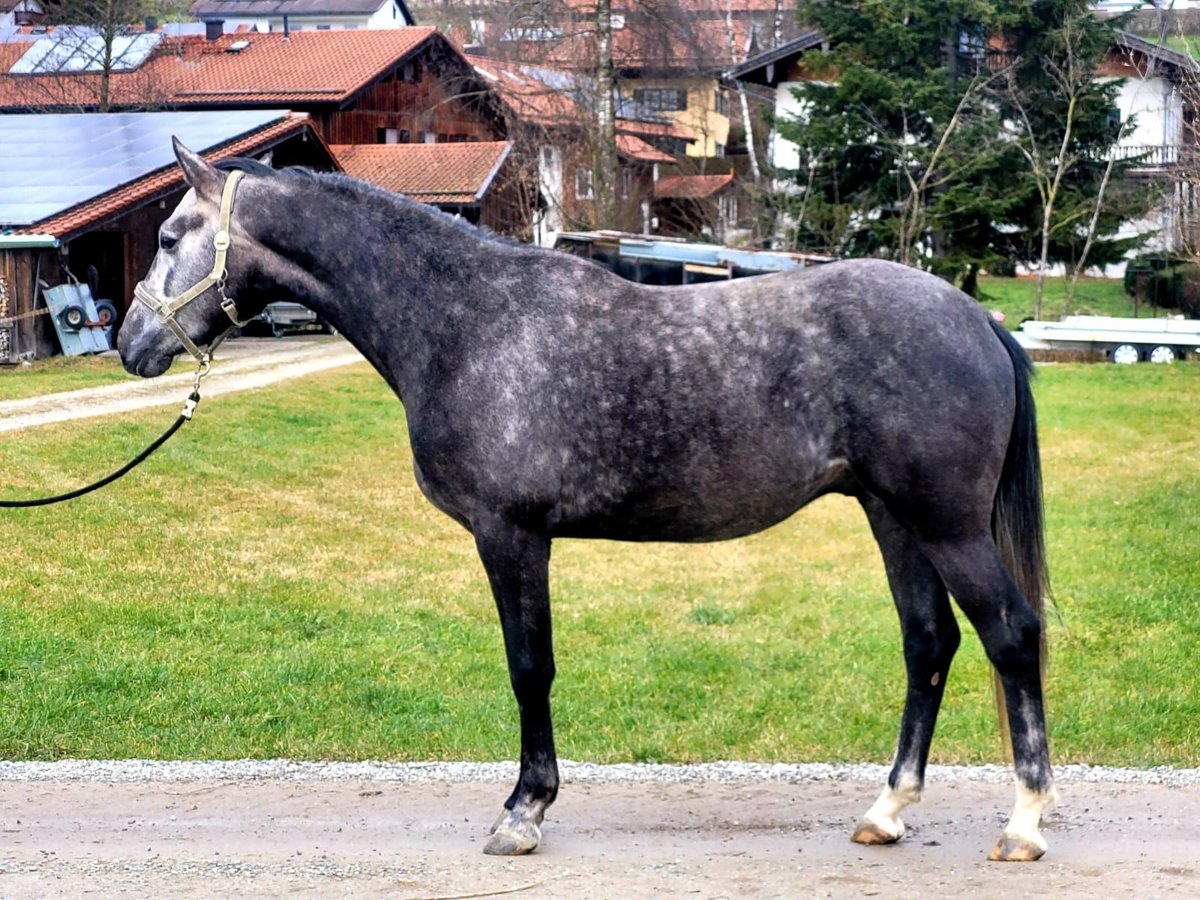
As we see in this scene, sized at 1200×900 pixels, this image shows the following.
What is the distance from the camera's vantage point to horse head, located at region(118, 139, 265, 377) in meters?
5.39

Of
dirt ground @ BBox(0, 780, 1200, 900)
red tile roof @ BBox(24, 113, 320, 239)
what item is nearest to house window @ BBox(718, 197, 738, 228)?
red tile roof @ BBox(24, 113, 320, 239)

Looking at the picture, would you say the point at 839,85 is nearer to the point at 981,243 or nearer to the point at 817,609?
the point at 981,243

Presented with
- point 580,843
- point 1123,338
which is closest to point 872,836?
point 580,843

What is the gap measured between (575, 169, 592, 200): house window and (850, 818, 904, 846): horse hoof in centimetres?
3439

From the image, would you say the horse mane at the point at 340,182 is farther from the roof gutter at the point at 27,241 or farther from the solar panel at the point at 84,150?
the solar panel at the point at 84,150

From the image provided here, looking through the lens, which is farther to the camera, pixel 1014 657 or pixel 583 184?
pixel 583 184

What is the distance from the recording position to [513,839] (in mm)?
5332

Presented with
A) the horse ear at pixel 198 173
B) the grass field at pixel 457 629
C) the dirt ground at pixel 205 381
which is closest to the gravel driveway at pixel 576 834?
the grass field at pixel 457 629

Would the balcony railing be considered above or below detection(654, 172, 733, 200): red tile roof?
above

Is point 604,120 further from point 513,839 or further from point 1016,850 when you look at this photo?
point 1016,850

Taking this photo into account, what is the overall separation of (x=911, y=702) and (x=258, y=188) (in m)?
2.96

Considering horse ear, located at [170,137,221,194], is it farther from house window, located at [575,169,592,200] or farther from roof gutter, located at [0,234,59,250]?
house window, located at [575,169,592,200]

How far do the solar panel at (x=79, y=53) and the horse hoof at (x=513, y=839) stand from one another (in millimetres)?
38193

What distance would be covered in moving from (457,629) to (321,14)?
71845mm
